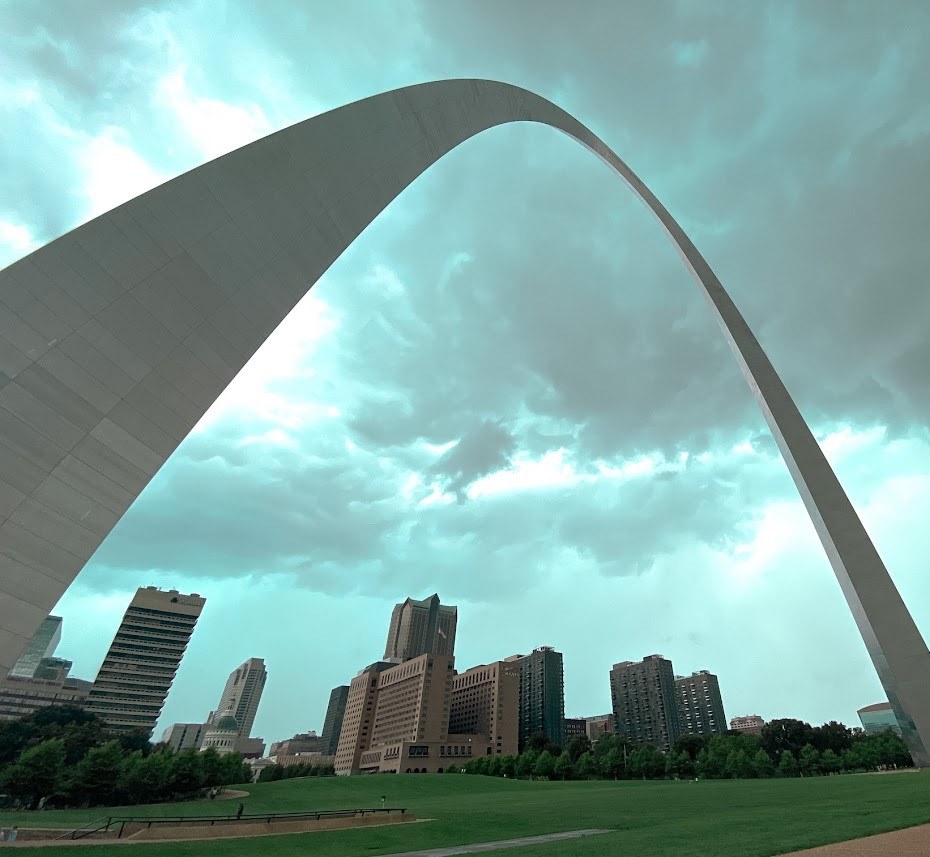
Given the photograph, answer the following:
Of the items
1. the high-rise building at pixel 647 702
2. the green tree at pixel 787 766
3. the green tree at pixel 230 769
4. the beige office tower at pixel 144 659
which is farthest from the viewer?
the high-rise building at pixel 647 702

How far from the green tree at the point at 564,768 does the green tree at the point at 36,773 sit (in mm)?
52133

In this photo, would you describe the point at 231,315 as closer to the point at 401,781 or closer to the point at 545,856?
the point at 545,856

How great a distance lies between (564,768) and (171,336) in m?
74.0

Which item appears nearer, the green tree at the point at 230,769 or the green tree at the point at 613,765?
the green tree at the point at 230,769

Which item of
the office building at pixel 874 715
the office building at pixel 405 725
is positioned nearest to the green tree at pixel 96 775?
the office building at pixel 405 725

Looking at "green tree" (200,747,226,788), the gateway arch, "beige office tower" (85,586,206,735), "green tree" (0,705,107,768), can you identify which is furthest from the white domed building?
the gateway arch

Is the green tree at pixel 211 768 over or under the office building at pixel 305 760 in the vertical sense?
under

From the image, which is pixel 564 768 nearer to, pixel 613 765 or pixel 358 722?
pixel 613 765

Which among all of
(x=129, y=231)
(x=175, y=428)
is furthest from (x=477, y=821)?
(x=129, y=231)

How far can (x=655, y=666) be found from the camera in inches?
5891

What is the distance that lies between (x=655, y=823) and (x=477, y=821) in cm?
873

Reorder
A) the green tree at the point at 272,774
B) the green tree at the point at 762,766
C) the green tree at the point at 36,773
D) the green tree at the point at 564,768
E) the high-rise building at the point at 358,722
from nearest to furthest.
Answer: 1. the green tree at the point at 36,773
2. the green tree at the point at 762,766
3. the green tree at the point at 564,768
4. the green tree at the point at 272,774
5. the high-rise building at the point at 358,722

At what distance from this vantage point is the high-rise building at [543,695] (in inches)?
6097

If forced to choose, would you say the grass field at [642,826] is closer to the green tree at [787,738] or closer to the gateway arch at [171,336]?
the gateway arch at [171,336]
